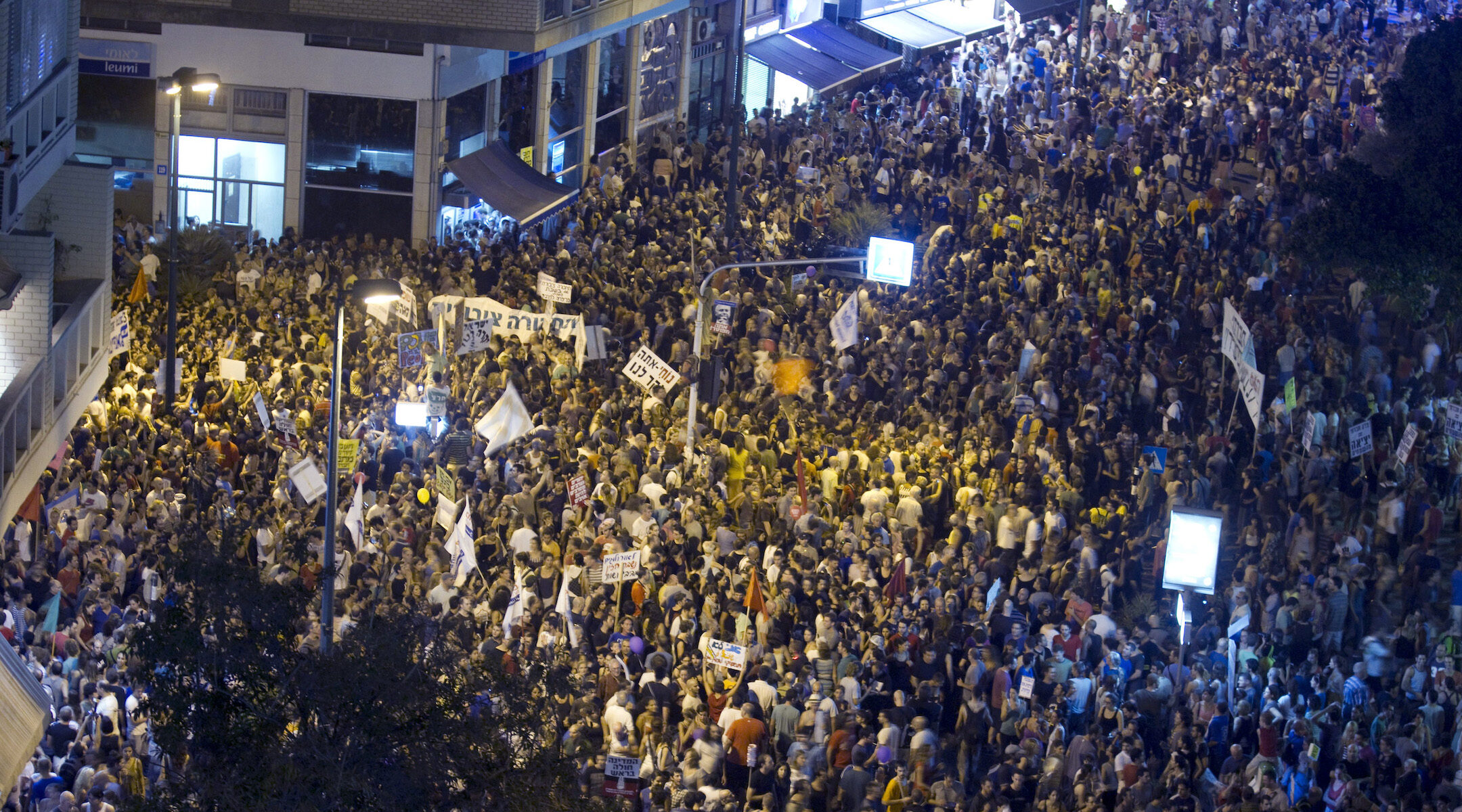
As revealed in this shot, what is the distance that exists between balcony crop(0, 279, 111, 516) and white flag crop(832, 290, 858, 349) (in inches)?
337

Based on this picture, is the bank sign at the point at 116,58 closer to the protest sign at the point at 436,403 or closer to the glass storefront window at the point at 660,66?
the glass storefront window at the point at 660,66

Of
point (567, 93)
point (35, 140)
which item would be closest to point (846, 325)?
point (35, 140)

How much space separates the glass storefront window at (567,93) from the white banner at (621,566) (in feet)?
75.8

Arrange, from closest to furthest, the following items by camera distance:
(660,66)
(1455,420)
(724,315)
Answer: (1455,420), (724,315), (660,66)

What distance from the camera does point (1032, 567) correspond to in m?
18.1

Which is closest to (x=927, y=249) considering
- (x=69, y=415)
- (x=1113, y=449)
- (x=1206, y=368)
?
(x=1206, y=368)

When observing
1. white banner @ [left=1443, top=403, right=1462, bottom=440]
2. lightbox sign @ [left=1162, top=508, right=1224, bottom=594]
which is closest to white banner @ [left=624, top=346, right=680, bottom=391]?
lightbox sign @ [left=1162, top=508, right=1224, bottom=594]

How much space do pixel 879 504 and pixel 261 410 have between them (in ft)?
24.2

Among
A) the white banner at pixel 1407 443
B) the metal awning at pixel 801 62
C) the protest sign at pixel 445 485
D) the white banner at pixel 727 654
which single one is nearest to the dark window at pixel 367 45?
the metal awning at pixel 801 62

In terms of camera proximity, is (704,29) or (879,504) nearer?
(879,504)

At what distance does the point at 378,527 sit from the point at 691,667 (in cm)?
478

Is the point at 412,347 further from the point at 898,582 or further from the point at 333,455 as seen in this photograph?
the point at 898,582

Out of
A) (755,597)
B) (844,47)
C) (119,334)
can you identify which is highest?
(844,47)

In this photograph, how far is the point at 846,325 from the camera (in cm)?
2388
